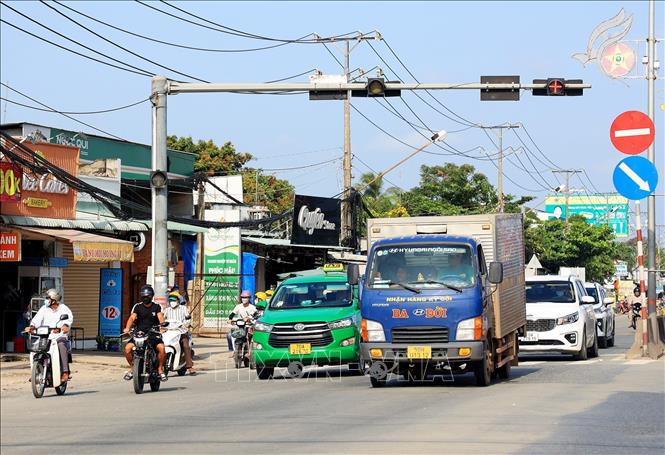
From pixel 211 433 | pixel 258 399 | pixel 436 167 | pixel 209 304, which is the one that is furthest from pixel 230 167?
pixel 211 433

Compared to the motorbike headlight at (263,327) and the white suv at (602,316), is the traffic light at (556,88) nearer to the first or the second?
the motorbike headlight at (263,327)

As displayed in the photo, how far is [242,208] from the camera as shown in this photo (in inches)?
1763

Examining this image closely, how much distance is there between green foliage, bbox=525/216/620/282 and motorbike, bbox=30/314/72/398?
59.6 meters

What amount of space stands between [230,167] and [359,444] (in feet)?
182

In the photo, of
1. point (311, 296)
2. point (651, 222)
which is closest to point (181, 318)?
point (311, 296)

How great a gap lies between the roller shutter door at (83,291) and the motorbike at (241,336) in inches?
258

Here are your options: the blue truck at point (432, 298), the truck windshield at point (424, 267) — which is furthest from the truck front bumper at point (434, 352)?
the truck windshield at point (424, 267)

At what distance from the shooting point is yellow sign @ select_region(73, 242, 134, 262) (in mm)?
25656

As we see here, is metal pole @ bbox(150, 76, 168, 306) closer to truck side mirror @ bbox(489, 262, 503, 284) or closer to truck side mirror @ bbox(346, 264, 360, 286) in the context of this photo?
truck side mirror @ bbox(346, 264, 360, 286)

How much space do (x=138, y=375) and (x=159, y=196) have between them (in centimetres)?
593

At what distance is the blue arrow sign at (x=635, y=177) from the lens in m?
22.4

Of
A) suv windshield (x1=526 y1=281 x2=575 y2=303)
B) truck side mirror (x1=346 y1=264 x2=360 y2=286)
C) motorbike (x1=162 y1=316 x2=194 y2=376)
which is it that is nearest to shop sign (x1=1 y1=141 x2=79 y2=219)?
motorbike (x1=162 y1=316 x2=194 y2=376)

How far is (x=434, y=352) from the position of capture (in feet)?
57.5

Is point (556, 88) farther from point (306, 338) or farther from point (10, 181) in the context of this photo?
point (10, 181)
